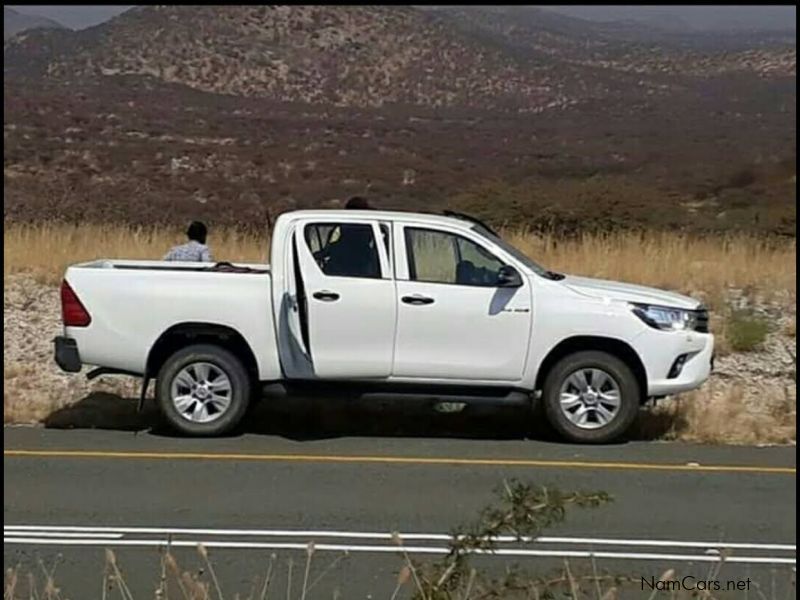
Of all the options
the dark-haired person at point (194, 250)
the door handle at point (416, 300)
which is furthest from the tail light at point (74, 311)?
the door handle at point (416, 300)

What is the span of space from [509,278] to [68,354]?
362cm

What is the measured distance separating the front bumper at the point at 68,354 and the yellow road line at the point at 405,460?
88 cm

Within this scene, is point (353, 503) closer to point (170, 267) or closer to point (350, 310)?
point (350, 310)

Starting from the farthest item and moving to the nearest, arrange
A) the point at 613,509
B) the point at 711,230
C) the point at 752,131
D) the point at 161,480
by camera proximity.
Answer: the point at 752,131, the point at 711,230, the point at 161,480, the point at 613,509

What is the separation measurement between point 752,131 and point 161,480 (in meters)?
68.4

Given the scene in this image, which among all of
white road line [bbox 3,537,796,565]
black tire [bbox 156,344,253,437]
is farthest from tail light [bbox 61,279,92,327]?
white road line [bbox 3,537,796,565]

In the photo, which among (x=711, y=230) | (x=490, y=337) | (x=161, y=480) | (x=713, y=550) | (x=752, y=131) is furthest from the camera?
(x=752, y=131)

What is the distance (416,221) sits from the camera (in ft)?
37.3

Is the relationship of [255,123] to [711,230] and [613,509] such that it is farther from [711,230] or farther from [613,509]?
[613,509]

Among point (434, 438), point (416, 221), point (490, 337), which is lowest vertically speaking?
point (434, 438)

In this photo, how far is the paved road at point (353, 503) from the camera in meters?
7.52

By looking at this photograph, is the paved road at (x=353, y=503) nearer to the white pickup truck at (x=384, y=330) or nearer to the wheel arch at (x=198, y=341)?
the white pickup truck at (x=384, y=330)

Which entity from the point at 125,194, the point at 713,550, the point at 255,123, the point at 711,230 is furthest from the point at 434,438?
the point at 255,123

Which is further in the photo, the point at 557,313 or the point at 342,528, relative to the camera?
the point at 557,313
